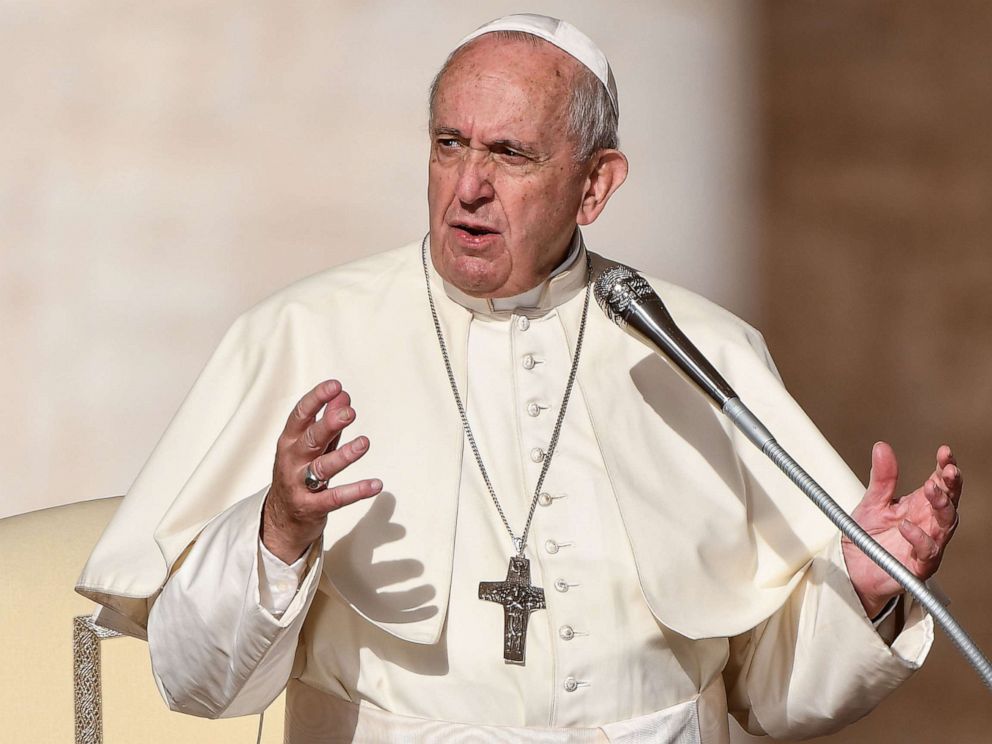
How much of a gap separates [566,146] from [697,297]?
1.63 ft

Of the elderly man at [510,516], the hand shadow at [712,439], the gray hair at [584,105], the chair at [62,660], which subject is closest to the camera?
the elderly man at [510,516]

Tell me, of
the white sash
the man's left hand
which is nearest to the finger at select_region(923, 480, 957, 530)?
the man's left hand

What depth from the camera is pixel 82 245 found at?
4312 mm

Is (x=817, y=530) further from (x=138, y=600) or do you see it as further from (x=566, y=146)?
(x=138, y=600)

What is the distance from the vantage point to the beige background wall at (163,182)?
4.26 meters

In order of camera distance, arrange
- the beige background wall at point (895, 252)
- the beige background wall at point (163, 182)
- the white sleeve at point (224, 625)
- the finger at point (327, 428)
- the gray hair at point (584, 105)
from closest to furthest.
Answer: the finger at point (327, 428)
the white sleeve at point (224, 625)
the gray hair at point (584, 105)
the beige background wall at point (163, 182)
the beige background wall at point (895, 252)

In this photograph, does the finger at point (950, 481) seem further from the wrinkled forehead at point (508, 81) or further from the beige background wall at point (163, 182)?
the beige background wall at point (163, 182)

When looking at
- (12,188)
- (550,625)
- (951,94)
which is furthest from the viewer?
(951,94)

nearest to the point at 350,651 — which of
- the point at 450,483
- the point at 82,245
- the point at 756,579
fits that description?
the point at 450,483

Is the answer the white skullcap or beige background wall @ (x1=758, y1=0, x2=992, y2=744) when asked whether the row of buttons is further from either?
beige background wall @ (x1=758, y1=0, x2=992, y2=744)

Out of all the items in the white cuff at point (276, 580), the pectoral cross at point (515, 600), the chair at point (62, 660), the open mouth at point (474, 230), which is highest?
the open mouth at point (474, 230)

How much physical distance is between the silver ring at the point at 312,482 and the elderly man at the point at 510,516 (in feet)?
0.58

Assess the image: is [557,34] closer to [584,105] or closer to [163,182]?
[584,105]

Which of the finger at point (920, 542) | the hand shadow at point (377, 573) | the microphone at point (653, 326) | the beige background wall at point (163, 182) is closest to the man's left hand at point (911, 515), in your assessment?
the finger at point (920, 542)
